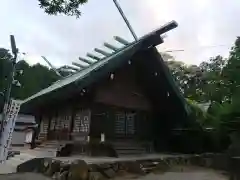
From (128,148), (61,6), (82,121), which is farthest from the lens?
(128,148)

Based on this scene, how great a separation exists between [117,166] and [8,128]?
6.18 metres

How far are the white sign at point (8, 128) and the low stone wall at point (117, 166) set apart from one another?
78.0 inches

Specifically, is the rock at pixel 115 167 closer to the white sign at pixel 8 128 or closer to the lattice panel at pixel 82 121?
the lattice panel at pixel 82 121

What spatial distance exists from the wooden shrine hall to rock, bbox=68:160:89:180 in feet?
10.8

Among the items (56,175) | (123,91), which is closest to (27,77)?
(123,91)

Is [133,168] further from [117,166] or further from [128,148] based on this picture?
[128,148]

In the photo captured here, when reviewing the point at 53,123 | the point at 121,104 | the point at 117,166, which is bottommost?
the point at 117,166

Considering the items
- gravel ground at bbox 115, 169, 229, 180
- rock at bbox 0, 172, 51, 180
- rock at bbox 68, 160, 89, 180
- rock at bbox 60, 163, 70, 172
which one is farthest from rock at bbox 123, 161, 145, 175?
rock at bbox 0, 172, 51, 180

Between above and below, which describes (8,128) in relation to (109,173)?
above

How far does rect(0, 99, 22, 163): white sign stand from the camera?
10.7m

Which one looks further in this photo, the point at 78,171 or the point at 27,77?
the point at 27,77

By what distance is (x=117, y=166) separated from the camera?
7633 mm

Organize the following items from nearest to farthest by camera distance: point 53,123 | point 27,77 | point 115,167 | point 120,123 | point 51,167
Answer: point 115,167 < point 51,167 < point 120,123 < point 53,123 < point 27,77

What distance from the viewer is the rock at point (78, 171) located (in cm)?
662
